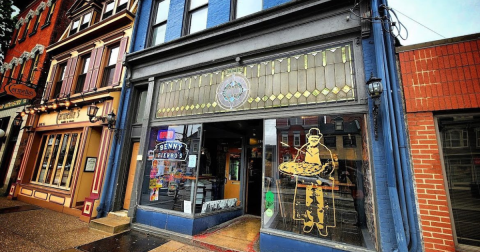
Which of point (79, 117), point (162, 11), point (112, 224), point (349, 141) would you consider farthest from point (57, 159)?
point (349, 141)

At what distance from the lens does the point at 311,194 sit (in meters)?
4.18

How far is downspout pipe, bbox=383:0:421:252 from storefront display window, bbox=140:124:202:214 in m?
4.59

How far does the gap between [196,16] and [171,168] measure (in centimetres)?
525

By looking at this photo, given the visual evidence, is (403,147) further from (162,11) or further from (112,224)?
(162,11)

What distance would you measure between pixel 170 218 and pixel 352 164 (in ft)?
15.4

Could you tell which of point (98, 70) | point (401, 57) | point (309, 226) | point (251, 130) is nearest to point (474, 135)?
point (401, 57)

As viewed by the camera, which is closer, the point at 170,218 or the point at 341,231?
the point at 341,231

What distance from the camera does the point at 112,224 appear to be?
5605mm

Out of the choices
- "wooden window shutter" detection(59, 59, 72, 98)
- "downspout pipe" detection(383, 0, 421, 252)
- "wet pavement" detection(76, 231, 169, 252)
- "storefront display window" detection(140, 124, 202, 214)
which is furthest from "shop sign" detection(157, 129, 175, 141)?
"wooden window shutter" detection(59, 59, 72, 98)

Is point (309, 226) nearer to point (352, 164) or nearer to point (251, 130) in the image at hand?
point (352, 164)

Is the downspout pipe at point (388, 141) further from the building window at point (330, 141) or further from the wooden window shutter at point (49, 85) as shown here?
the wooden window shutter at point (49, 85)

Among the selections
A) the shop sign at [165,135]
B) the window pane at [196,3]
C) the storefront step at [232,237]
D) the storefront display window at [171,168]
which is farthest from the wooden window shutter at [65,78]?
the storefront step at [232,237]

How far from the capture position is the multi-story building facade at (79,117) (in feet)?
24.8

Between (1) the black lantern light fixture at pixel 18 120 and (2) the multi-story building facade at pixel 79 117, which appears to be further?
(1) the black lantern light fixture at pixel 18 120
